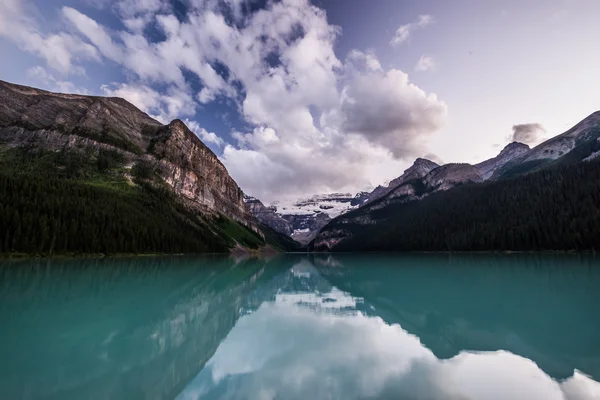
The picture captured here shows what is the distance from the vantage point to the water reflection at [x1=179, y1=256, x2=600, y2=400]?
32.8ft

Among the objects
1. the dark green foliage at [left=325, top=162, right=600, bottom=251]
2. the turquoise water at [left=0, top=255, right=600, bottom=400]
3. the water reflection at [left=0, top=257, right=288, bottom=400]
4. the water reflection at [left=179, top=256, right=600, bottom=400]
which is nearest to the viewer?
the water reflection at [left=0, top=257, right=288, bottom=400]

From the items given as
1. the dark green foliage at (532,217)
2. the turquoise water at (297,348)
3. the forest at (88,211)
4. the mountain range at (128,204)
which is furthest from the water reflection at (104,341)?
the dark green foliage at (532,217)

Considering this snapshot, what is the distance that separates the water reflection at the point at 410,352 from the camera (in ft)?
32.8

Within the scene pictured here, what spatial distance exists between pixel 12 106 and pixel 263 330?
842 ft

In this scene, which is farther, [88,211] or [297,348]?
[88,211]

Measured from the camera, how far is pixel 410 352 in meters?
14.4

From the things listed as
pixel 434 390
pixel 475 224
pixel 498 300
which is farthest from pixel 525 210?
pixel 434 390

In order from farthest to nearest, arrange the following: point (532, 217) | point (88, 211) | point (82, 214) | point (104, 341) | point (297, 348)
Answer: point (532, 217)
point (88, 211)
point (82, 214)
point (297, 348)
point (104, 341)

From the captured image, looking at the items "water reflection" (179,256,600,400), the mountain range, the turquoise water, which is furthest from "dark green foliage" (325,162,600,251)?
"water reflection" (179,256,600,400)

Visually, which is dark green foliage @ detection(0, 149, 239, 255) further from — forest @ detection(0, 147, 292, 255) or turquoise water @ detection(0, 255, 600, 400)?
turquoise water @ detection(0, 255, 600, 400)

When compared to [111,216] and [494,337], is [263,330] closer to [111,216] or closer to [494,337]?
[494,337]

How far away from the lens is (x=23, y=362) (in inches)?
437

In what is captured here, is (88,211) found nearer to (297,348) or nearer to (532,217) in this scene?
(297,348)

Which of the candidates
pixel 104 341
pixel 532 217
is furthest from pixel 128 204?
pixel 532 217
